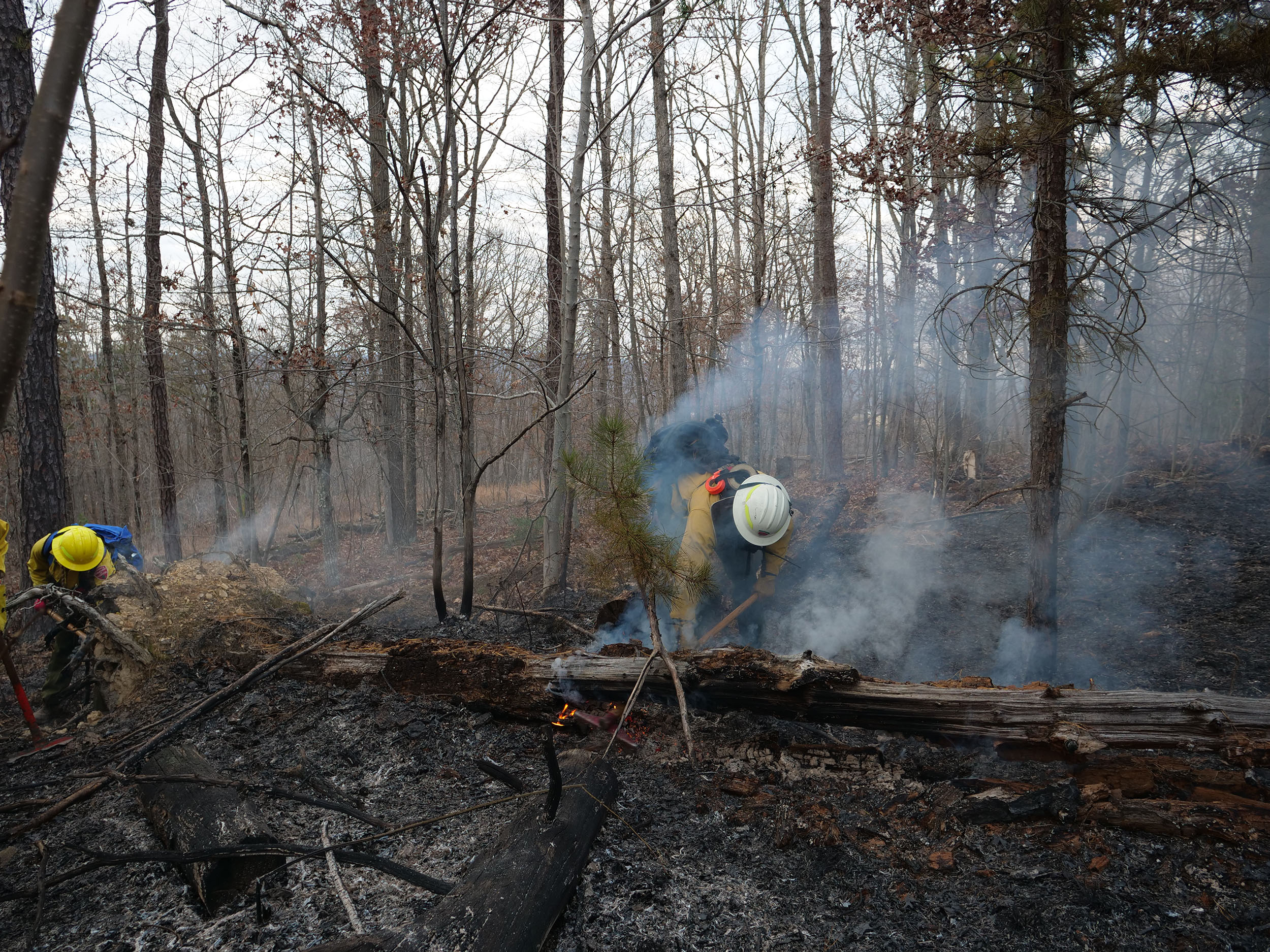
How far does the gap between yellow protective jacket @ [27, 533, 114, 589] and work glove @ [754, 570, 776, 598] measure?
18.9ft

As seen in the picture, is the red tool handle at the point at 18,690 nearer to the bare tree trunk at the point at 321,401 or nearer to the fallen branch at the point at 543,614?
the fallen branch at the point at 543,614

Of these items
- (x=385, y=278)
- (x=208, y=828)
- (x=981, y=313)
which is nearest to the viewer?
(x=208, y=828)

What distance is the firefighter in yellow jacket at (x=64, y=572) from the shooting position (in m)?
5.28

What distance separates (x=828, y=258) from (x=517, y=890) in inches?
453

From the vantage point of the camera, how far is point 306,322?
32.9 feet

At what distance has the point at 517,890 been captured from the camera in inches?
93.5

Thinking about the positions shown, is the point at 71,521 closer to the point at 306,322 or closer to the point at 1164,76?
the point at 306,322

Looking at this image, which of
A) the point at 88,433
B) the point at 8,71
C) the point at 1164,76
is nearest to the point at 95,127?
the point at 88,433

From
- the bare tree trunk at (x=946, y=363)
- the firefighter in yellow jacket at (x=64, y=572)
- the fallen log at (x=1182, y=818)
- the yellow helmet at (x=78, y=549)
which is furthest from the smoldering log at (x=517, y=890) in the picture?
the bare tree trunk at (x=946, y=363)

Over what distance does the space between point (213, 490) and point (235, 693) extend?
904 inches

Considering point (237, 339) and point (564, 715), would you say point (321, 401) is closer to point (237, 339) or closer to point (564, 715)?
point (237, 339)

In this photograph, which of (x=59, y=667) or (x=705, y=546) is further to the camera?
(x=705, y=546)

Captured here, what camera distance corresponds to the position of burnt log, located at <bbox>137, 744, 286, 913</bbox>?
2.71 metres

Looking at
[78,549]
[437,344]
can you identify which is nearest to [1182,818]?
[437,344]
